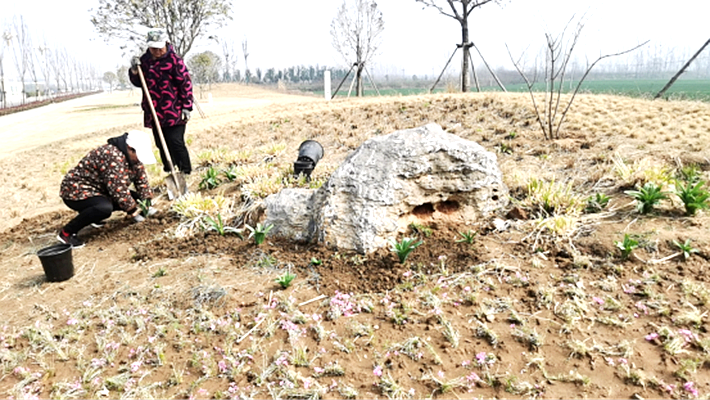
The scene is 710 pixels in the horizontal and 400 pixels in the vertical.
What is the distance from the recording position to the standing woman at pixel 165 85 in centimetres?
499

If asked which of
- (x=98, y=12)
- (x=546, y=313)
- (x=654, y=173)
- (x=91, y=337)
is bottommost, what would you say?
(x=91, y=337)

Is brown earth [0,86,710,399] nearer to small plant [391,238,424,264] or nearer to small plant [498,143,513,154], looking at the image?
small plant [391,238,424,264]

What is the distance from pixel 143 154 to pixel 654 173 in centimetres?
474

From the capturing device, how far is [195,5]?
1725 cm

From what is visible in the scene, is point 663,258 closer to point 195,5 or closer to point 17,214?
point 17,214

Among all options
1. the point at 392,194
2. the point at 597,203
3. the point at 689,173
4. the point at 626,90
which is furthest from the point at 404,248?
the point at 626,90

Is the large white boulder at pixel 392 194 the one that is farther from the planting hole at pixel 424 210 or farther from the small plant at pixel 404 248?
the small plant at pixel 404 248

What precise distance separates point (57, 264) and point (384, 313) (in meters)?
2.68

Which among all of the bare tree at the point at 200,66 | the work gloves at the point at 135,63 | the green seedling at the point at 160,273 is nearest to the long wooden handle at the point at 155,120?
the work gloves at the point at 135,63

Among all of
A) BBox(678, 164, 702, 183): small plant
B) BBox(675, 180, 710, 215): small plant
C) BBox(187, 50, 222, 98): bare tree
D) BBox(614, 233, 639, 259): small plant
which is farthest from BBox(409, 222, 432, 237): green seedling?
BBox(187, 50, 222, 98): bare tree

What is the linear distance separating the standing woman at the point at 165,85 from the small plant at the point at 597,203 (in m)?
4.60

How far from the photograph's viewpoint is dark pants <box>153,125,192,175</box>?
17.5 ft

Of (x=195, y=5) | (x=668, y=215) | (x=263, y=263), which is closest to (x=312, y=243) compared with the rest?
(x=263, y=263)

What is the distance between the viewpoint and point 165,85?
5.15 metres
